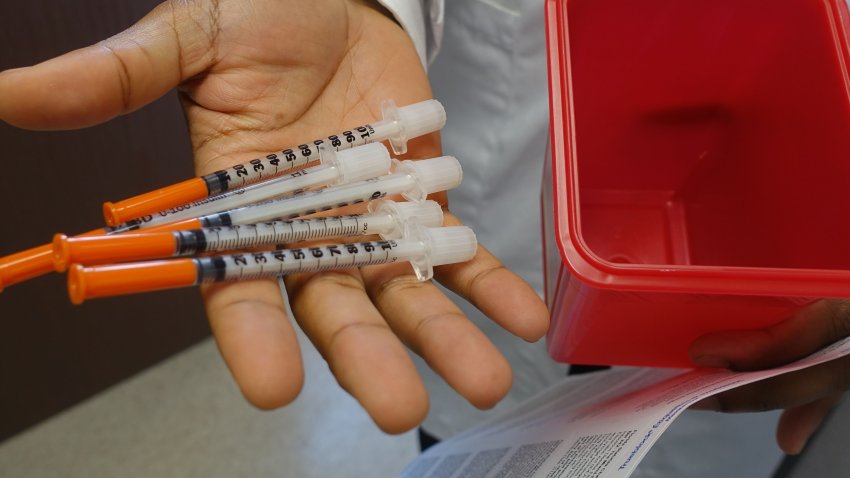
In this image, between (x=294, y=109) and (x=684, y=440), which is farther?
(x=684, y=440)

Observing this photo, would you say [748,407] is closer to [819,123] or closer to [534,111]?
[819,123]

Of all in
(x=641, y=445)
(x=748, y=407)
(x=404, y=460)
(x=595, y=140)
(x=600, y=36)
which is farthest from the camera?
(x=404, y=460)

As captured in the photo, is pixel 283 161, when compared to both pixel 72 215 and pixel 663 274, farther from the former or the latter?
pixel 72 215

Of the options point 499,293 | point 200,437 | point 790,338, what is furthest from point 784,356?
point 200,437

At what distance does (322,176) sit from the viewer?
27.3 inches

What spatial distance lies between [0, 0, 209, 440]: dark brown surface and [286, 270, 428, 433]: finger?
1.67 ft

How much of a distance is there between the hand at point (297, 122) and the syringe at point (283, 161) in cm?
3

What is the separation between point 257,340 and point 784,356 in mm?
457

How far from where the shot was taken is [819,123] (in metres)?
0.73

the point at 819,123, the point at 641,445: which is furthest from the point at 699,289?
the point at 819,123

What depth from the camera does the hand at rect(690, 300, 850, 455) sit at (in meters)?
0.63

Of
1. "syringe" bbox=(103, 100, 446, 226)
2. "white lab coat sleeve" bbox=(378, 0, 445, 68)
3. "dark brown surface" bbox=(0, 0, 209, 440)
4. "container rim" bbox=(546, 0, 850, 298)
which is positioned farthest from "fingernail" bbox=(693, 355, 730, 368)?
"dark brown surface" bbox=(0, 0, 209, 440)

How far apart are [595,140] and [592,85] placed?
0.28 feet

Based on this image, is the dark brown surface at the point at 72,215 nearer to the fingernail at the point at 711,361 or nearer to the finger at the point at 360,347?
the finger at the point at 360,347
